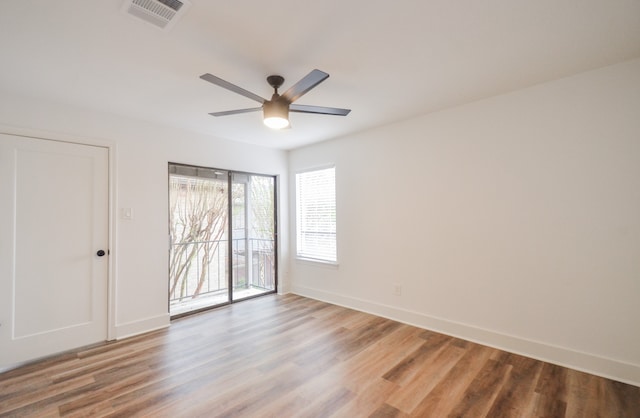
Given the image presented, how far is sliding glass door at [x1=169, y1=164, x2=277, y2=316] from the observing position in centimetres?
392

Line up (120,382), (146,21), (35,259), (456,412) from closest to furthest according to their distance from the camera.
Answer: (146,21)
(456,412)
(120,382)
(35,259)

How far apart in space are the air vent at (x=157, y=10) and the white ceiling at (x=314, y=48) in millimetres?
43

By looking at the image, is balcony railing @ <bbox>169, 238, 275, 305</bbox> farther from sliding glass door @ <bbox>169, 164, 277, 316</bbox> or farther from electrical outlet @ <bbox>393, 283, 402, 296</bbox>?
electrical outlet @ <bbox>393, 283, 402, 296</bbox>

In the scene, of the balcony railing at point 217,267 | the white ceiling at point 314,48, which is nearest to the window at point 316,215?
the balcony railing at point 217,267

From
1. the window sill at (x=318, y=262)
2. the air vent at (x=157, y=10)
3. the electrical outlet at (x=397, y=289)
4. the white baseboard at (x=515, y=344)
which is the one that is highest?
the air vent at (x=157, y=10)

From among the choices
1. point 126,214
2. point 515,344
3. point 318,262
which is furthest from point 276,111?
point 515,344

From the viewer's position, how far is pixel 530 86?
2662 millimetres

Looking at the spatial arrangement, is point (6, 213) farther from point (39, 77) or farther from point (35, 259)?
point (39, 77)

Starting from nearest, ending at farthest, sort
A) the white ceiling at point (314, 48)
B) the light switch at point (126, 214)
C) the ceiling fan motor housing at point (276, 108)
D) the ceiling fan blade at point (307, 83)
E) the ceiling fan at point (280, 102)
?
the white ceiling at point (314, 48)
the ceiling fan blade at point (307, 83)
the ceiling fan at point (280, 102)
the ceiling fan motor housing at point (276, 108)
the light switch at point (126, 214)

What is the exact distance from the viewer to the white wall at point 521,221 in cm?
229

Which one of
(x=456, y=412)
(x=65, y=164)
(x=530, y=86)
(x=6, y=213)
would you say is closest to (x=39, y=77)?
(x=65, y=164)

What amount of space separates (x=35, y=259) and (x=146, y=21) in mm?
2575

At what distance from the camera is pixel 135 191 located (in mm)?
3336

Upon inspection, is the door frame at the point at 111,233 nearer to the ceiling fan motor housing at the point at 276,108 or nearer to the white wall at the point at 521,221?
the ceiling fan motor housing at the point at 276,108
